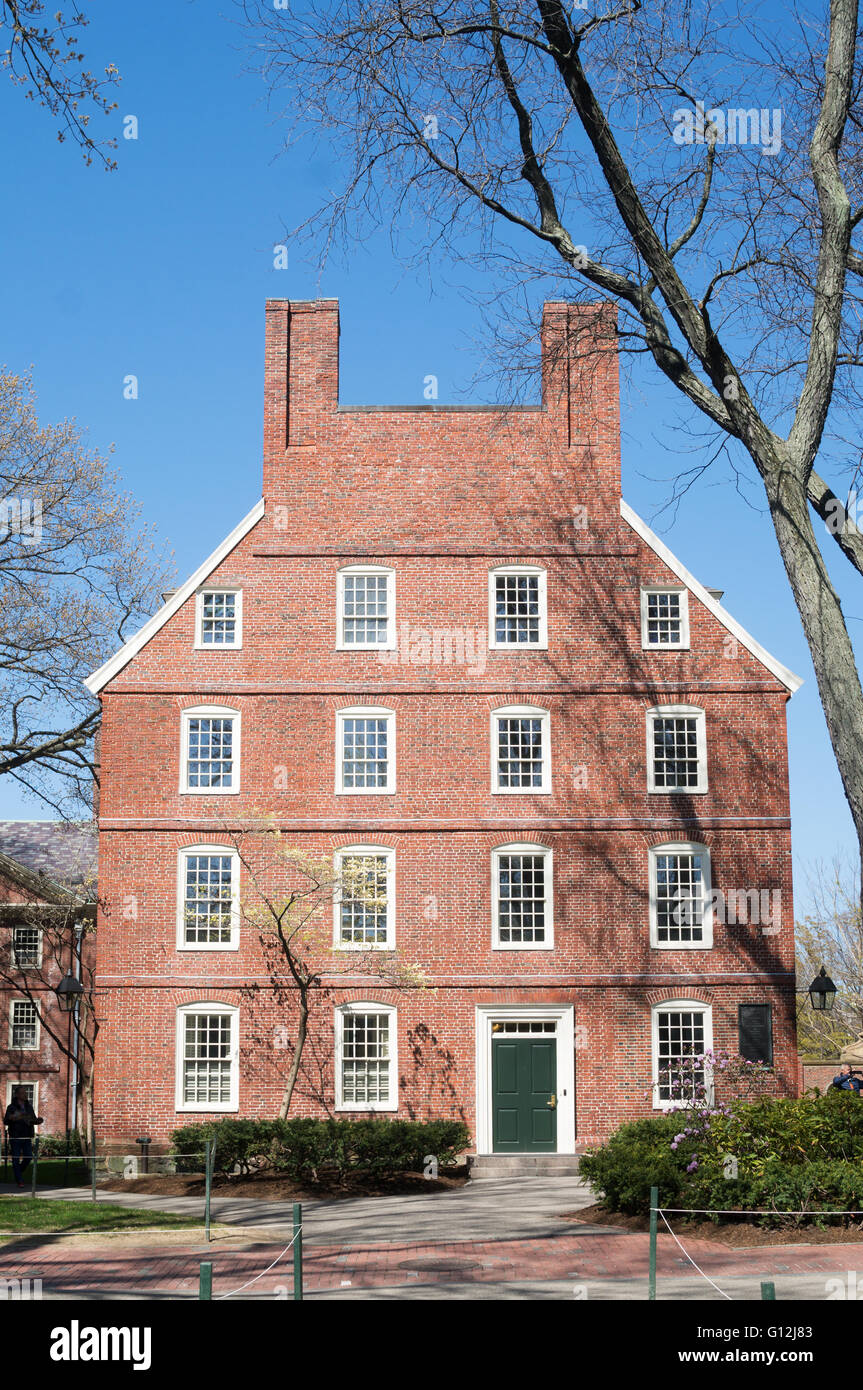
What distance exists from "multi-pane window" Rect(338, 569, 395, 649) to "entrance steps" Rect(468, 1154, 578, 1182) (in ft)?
32.6

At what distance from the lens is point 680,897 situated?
28.5m

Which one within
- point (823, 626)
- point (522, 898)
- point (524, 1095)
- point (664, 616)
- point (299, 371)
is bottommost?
point (524, 1095)

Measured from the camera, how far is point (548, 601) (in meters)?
29.4

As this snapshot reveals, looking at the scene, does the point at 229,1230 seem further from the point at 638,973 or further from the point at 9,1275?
the point at 638,973

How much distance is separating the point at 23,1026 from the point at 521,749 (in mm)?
23582

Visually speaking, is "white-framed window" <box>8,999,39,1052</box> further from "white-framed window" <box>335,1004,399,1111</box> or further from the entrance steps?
the entrance steps

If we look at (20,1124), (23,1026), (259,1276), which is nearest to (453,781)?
(20,1124)

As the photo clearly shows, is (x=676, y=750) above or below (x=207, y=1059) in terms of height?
above

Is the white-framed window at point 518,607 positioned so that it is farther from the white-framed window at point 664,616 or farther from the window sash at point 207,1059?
the window sash at point 207,1059

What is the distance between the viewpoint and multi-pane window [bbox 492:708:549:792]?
28.8 meters

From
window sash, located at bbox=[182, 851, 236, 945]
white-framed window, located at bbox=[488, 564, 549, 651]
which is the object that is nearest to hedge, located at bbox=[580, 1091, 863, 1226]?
window sash, located at bbox=[182, 851, 236, 945]

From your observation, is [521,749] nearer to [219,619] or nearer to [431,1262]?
[219,619]

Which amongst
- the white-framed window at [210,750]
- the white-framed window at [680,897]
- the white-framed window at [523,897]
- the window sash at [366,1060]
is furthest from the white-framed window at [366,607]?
the window sash at [366,1060]
